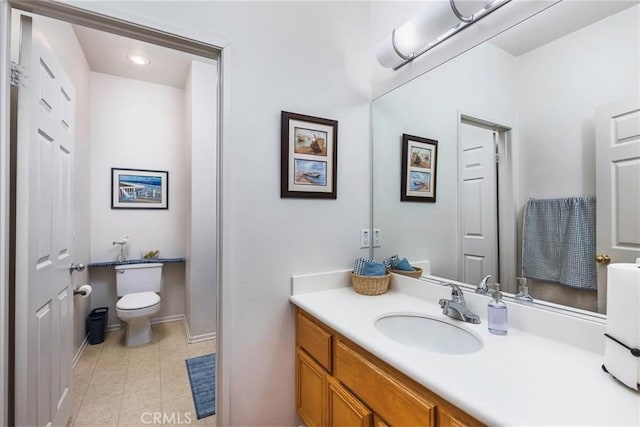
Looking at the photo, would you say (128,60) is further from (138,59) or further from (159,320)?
(159,320)

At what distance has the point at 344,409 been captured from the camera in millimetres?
1130

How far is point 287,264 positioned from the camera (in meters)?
1.54

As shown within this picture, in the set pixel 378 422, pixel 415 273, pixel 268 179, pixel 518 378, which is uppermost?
pixel 268 179

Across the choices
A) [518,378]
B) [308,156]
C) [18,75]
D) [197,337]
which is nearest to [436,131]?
[308,156]

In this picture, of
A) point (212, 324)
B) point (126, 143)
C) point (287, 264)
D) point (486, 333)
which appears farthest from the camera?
point (126, 143)

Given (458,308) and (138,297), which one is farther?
(138,297)

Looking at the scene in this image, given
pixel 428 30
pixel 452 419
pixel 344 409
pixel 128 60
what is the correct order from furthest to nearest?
pixel 128 60, pixel 428 30, pixel 344 409, pixel 452 419

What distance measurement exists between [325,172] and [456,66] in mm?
825

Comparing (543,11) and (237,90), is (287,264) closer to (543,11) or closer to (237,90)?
(237,90)

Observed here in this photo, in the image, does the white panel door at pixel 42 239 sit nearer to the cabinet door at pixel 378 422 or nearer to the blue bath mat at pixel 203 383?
the blue bath mat at pixel 203 383

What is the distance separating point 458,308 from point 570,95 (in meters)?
0.88

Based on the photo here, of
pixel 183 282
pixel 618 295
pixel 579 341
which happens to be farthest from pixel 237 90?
pixel 183 282

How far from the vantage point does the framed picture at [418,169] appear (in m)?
1.58

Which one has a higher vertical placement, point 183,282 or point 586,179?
point 586,179
